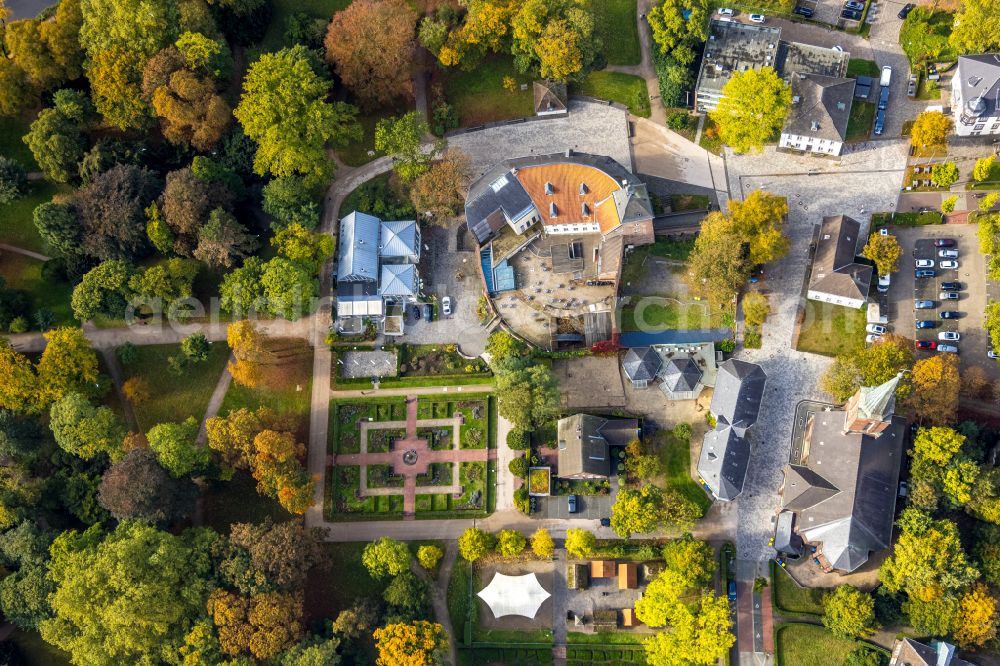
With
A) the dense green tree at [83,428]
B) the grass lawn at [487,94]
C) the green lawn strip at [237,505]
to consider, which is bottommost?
the green lawn strip at [237,505]

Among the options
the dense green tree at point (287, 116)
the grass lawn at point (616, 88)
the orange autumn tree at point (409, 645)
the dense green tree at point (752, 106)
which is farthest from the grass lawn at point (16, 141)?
the dense green tree at point (752, 106)

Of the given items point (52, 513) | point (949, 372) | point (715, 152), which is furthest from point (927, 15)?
point (52, 513)

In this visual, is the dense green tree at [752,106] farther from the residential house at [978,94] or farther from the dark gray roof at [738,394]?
the dark gray roof at [738,394]

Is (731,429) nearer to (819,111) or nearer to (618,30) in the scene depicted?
(819,111)

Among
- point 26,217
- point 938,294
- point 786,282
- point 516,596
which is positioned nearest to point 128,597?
point 516,596

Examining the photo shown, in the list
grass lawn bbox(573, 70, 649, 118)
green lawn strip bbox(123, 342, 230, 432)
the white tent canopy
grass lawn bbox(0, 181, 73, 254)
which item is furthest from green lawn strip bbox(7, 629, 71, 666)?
grass lawn bbox(573, 70, 649, 118)
